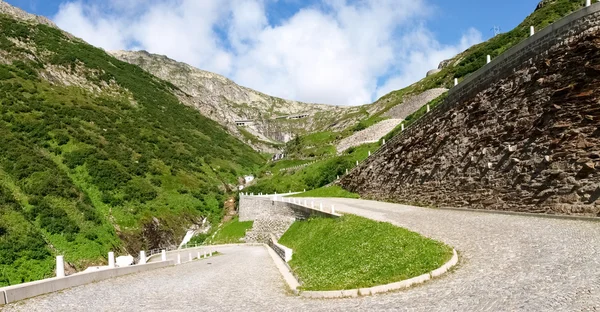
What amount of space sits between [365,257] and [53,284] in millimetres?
10135

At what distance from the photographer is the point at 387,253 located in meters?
12.7

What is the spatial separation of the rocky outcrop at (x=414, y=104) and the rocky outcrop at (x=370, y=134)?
5.97 metres

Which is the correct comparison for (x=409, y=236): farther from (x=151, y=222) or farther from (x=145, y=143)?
(x=145, y=143)

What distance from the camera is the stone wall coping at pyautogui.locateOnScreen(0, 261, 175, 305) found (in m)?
11.6

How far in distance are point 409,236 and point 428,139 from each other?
13337mm

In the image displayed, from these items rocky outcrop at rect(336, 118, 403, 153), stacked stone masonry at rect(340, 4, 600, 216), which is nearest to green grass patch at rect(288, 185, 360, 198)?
stacked stone masonry at rect(340, 4, 600, 216)

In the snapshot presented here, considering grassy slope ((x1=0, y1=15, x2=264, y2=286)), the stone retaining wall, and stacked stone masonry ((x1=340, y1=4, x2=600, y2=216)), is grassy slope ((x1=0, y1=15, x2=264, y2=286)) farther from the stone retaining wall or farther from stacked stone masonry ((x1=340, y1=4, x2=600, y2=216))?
the stone retaining wall

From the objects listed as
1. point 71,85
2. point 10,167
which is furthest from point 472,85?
point 71,85

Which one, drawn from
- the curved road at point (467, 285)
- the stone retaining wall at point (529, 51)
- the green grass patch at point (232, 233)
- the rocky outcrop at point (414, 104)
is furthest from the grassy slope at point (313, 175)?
the curved road at point (467, 285)

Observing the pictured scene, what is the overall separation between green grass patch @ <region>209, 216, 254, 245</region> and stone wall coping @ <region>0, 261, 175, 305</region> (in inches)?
854

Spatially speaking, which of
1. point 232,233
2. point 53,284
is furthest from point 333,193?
point 53,284

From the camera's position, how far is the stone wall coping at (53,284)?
11.6 m

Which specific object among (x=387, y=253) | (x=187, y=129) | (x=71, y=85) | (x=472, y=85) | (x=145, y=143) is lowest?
(x=387, y=253)

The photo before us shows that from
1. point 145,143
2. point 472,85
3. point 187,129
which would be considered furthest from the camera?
point 187,129
